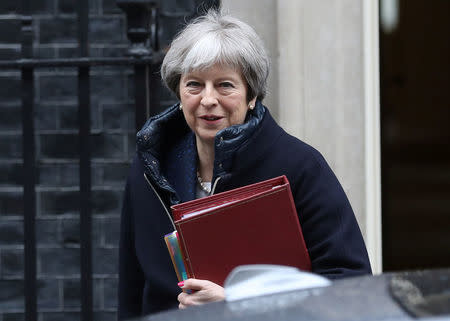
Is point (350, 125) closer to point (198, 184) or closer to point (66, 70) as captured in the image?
point (66, 70)

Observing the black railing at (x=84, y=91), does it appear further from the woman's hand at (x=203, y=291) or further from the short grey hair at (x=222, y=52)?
the woman's hand at (x=203, y=291)

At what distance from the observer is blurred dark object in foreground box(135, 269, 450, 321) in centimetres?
188

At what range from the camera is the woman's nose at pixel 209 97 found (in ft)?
9.59

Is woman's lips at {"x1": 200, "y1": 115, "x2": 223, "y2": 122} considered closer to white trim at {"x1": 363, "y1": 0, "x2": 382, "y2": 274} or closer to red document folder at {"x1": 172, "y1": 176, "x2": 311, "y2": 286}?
red document folder at {"x1": 172, "y1": 176, "x2": 311, "y2": 286}

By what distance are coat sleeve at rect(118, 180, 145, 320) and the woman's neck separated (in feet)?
0.79

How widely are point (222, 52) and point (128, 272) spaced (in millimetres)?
755

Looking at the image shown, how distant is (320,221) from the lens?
Answer: 2.86 metres

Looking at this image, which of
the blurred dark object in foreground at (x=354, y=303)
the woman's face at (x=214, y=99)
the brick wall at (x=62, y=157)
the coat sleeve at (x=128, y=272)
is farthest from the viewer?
the brick wall at (x=62, y=157)

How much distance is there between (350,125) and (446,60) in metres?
13.1

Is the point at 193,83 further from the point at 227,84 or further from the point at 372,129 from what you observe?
the point at 372,129

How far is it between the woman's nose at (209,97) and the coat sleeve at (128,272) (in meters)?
0.42

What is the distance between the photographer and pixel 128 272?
327 centimetres

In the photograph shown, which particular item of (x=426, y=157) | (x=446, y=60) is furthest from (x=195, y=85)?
(x=446, y=60)

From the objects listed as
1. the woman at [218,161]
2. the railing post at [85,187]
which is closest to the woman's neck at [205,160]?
the woman at [218,161]
